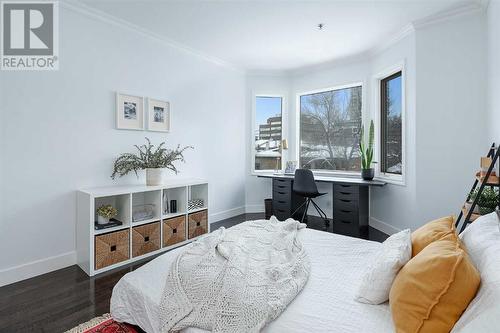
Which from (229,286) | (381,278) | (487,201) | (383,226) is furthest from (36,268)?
(383,226)

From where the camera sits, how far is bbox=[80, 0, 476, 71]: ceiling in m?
2.65

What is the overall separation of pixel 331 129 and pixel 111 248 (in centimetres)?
375

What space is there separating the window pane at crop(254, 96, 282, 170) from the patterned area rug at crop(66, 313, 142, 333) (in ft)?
11.7

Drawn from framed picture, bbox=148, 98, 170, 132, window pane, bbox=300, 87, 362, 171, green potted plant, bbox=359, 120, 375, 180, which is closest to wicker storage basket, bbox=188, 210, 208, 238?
framed picture, bbox=148, 98, 170, 132

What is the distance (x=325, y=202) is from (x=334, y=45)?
8.09 ft

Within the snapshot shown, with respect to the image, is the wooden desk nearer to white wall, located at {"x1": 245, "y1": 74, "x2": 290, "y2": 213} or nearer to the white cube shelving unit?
white wall, located at {"x1": 245, "y1": 74, "x2": 290, "y2": 213}

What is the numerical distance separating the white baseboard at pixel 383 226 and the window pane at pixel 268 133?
1.86 meters

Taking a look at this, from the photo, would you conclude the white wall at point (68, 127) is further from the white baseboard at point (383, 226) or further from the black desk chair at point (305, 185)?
the white baseboard at point (383, 226)

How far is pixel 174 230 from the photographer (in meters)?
3.14

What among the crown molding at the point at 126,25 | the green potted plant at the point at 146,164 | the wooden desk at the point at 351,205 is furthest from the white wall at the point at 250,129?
the green potted plant at the point at 146,164

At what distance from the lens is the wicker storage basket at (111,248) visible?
8.09ft

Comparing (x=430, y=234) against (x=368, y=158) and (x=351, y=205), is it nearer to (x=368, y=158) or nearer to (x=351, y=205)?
(x=351, y=205)

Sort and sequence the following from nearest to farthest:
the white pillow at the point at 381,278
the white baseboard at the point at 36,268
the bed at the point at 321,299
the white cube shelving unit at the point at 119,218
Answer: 1. the bed at the point at 321,299
2. the white pillow at the point at 381,278
3. the white baseboard at the point at 36,268
4. the white cube shelving unit at the point at 119,218

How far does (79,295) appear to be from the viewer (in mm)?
2090
